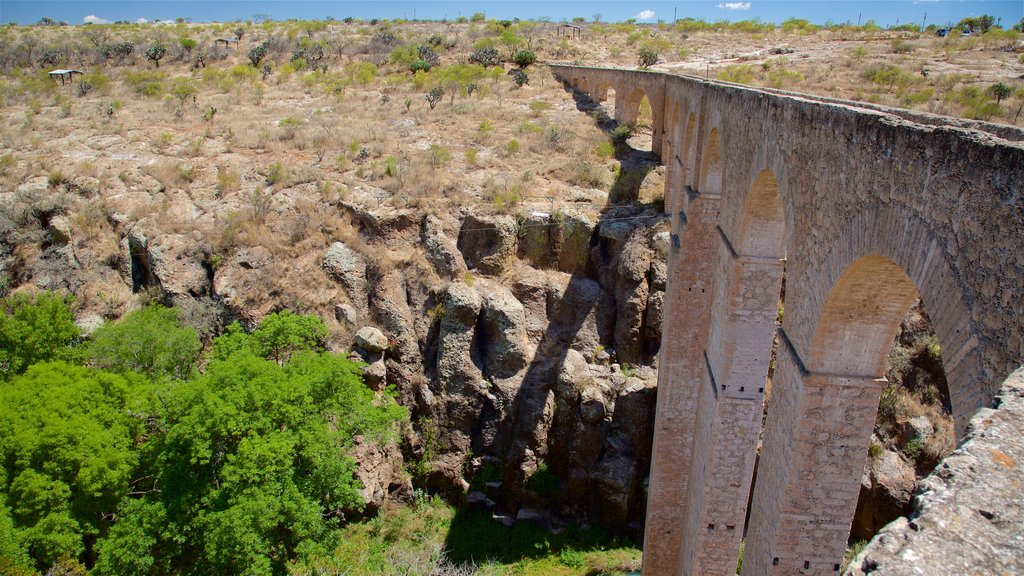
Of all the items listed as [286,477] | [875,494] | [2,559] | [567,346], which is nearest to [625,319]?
[567,346]

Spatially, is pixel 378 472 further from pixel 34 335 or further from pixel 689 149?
pixel 689 149

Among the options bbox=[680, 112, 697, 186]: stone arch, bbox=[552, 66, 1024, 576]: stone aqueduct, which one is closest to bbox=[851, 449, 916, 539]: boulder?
bbox=[552, 66, 1024, 576]: stone aqueduct

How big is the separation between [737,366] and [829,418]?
105 inches

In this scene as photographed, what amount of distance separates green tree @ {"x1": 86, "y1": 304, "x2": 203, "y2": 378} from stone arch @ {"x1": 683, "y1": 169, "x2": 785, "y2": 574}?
957 centimetres

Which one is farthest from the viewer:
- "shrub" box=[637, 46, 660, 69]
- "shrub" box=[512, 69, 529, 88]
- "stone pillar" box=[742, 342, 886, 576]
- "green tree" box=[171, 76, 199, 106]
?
"shrub" box=[637, 46, 660, 69]

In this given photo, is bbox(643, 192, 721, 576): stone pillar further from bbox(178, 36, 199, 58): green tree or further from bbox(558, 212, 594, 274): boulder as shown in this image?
bbox(178, 36, 199, 58): green tree

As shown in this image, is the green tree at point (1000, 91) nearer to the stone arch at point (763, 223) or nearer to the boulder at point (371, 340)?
the stone arch at point (763, 223)

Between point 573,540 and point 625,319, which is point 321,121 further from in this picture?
point 573,540

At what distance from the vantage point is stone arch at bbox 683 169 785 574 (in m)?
7.05

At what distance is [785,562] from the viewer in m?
5.25

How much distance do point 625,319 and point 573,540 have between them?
16.5ft

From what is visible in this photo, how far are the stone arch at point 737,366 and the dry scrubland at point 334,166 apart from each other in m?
5.04

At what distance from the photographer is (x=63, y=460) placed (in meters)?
8.95

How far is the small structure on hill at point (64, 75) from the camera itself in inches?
1006
